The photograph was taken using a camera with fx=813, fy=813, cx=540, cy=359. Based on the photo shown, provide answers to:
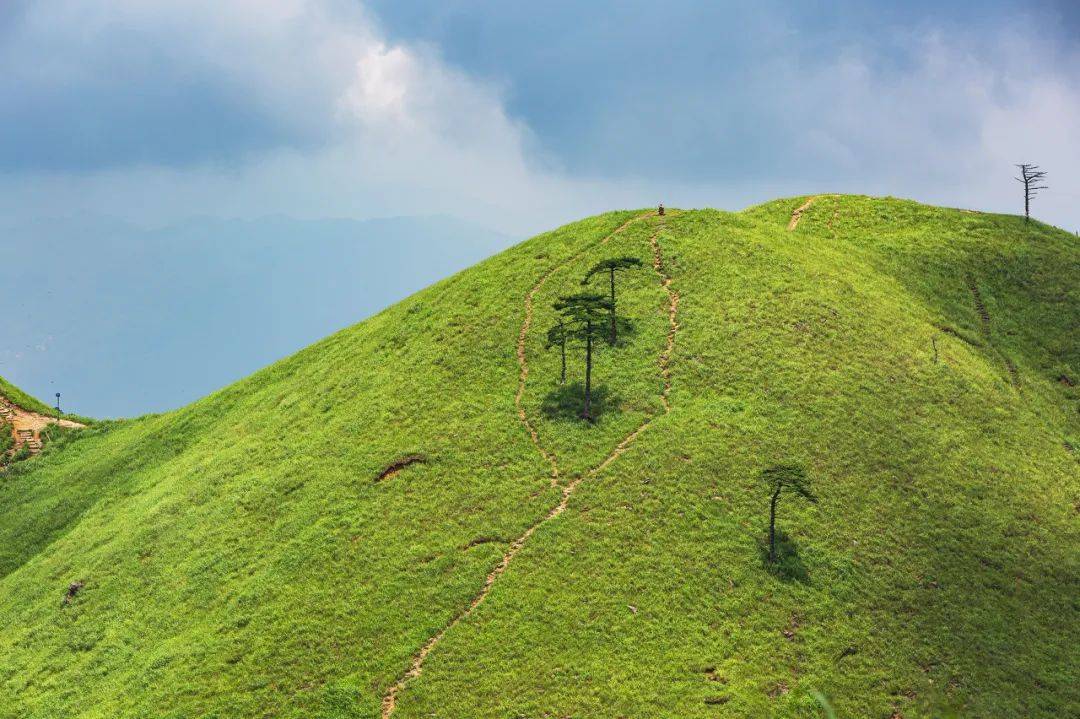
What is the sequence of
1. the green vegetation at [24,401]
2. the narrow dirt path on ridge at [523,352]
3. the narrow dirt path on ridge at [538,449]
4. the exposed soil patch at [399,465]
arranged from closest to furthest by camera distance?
the narrow dirt path on ridge at [538,449] → the narrow dirt path on ridge at [523,352] → the exposed soil patch at [399,465] → the green vegetation at [24,401]

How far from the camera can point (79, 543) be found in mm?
61875

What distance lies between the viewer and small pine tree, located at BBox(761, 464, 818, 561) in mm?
45750

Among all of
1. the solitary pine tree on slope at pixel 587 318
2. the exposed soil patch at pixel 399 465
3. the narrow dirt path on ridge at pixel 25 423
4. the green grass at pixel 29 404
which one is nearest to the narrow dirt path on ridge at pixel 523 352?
the solitary pine tree on slope at pixel 587 318

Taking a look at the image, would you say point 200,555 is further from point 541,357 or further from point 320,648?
point 541,357

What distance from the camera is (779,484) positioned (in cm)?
4684

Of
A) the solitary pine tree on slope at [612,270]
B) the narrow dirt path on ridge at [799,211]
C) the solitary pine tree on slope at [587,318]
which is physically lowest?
the solitary pine tree on slope at [587,318]

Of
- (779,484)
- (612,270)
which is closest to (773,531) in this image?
(779,484)

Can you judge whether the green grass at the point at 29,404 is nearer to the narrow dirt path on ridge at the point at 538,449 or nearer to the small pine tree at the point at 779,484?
the narrow dirt path on ridge at the point at 538,449

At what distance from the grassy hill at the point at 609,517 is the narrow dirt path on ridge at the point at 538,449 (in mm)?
197

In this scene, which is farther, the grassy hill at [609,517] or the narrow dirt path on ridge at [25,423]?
the narrow dirt path on ridge at [25,423]

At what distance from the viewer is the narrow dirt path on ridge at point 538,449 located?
134 feet

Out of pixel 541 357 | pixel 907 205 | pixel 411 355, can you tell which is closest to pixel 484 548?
pixel 541 357

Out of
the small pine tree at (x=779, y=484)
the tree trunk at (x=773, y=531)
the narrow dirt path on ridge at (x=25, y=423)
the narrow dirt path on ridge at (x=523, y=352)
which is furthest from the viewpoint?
the narrow dirt path on ridge at (x=25, y=423)

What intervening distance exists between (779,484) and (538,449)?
51.8 ft
